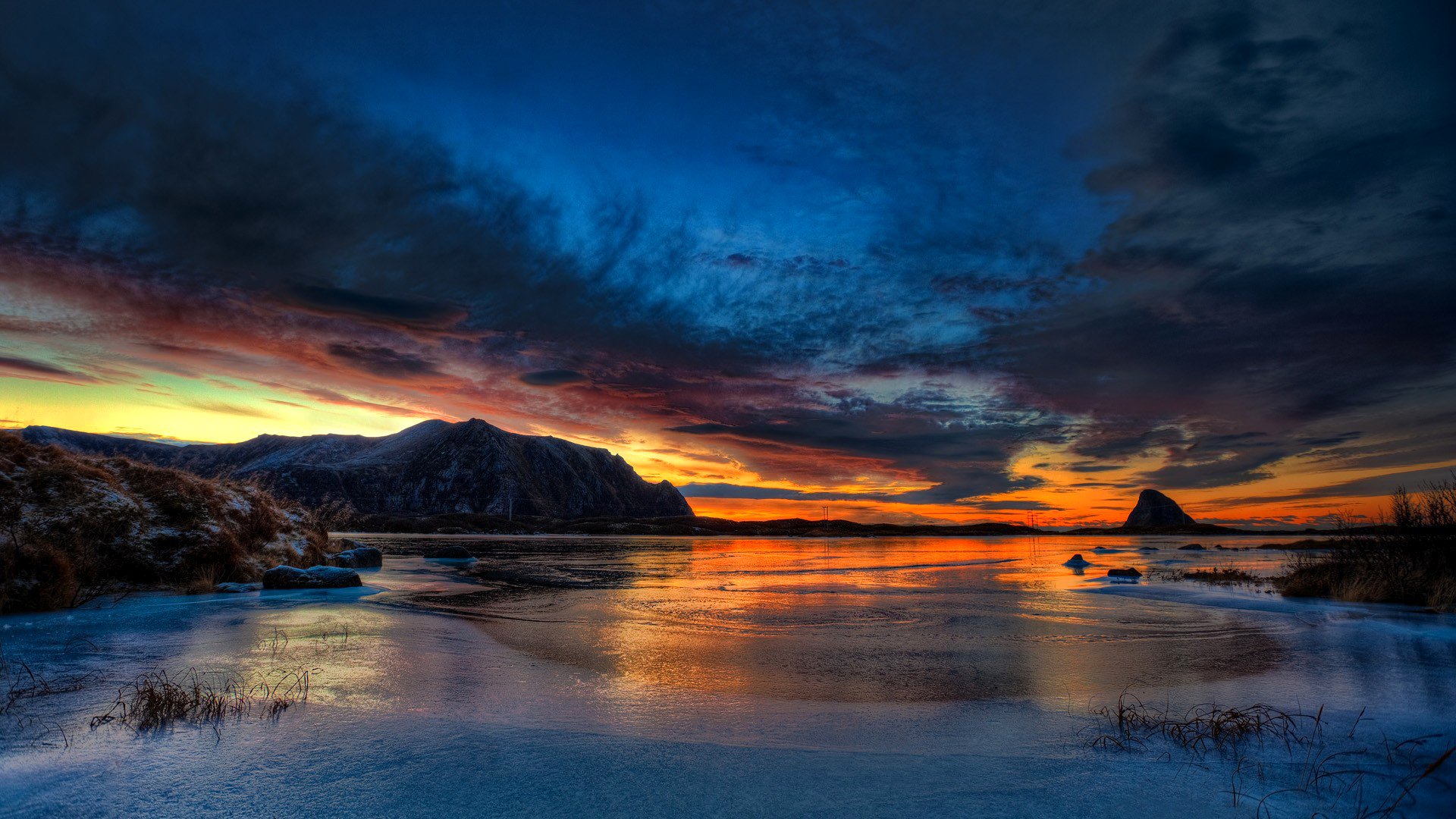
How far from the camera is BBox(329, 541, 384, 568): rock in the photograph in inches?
1053

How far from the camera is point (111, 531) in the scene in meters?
16.7

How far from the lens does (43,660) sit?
8445mm

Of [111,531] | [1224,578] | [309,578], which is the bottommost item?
[309,578]

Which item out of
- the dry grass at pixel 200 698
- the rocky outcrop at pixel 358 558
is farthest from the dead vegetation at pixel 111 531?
the dry grass at pixel 200 698

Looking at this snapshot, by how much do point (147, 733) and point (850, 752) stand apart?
20.9 feet

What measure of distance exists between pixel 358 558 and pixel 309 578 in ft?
31.5

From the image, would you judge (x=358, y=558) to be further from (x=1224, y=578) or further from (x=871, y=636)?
(x=1224, y=578)

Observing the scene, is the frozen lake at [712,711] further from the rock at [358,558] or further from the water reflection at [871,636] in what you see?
the rock at [358,558]

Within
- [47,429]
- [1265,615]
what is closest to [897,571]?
[1265,615]

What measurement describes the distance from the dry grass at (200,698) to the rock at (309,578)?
1243 centimetres

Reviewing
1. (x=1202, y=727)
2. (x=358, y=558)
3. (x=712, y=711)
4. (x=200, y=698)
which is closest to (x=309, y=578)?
(x=358, y=558)

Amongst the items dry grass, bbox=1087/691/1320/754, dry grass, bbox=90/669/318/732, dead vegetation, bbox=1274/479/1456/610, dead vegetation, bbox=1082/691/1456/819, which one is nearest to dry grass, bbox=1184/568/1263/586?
Answer: dead vegetation, bbox=1274/479/1456/610

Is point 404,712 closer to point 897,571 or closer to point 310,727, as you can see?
point 310,727

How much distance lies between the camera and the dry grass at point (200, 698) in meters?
6.03
